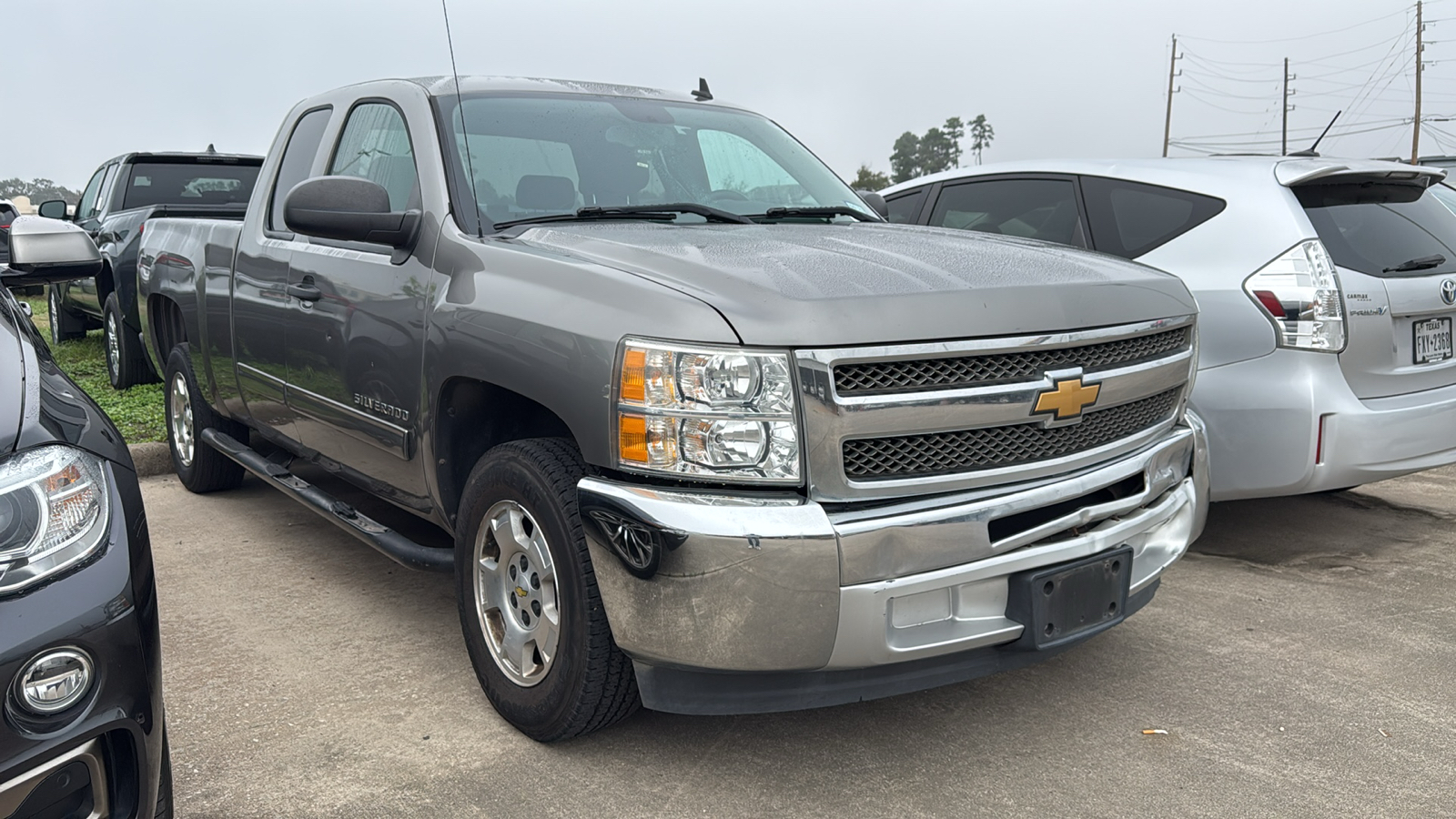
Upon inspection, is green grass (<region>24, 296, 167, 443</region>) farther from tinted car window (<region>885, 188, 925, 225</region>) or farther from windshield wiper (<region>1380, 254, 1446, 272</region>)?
windshield wiper (<region>1380, 254, 1446, 272</region>)

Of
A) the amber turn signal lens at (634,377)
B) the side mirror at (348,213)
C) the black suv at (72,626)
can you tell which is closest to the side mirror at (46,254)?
the side mirror at (348,213)

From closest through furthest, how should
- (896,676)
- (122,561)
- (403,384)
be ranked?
(122,561), (896,676), (403,384)

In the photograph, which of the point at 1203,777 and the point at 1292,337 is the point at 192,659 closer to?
the point at 1203,777

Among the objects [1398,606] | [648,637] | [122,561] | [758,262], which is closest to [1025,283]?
[758,262]

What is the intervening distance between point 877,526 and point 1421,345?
9.98ft

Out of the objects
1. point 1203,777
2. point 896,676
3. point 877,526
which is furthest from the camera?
point 1203,777

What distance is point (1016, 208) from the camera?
17.7 feet

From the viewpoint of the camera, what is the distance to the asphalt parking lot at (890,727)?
260 centimetres

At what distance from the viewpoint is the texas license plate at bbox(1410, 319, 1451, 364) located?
423cm

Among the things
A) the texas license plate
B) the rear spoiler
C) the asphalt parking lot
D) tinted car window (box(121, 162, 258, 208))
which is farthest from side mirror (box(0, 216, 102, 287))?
tinted car window (box(121, 162, 258, 208))

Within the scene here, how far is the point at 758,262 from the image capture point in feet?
8.68

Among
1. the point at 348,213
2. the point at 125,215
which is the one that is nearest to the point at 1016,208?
the point at 348,213

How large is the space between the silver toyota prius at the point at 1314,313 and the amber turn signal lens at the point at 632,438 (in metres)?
2.64

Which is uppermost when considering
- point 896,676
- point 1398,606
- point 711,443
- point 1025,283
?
point 1025,283
